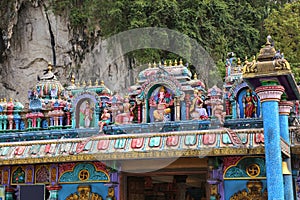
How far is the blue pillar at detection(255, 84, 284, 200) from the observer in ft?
26.1

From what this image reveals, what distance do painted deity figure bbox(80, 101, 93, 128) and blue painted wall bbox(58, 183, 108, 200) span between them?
4.85 ft

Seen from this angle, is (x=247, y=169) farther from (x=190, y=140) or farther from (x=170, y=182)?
(x=170, y=182)

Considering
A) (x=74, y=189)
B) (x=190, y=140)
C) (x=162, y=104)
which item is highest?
(x=162, y=104)

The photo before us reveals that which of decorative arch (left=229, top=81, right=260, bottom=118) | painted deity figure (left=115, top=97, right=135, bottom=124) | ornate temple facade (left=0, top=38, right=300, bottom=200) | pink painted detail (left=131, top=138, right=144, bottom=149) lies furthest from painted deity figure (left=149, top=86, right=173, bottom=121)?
decorative arch (left=229, top=81, right=260, bottom=118)

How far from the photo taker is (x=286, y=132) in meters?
9.33

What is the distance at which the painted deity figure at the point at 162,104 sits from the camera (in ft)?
35.0

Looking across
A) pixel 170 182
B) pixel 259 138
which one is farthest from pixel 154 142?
pixel 170 182

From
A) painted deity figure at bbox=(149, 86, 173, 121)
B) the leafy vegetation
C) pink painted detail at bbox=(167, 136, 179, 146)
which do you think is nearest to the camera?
pink painted detail at bbox=(167, 136, 179, 146)

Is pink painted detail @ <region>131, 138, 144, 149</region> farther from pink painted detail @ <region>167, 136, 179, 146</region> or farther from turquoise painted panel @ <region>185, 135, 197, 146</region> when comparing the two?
turquoise painted panel @ <region>185, 135, 197, 146</region>

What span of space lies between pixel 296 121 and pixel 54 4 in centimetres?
1815

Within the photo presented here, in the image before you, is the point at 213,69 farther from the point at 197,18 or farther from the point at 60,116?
the point at 60,116

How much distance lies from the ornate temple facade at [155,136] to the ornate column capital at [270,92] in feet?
0.06

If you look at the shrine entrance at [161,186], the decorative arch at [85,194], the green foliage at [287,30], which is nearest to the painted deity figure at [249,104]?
the shrine entrance at [161,186]

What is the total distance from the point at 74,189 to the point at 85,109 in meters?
1.96
